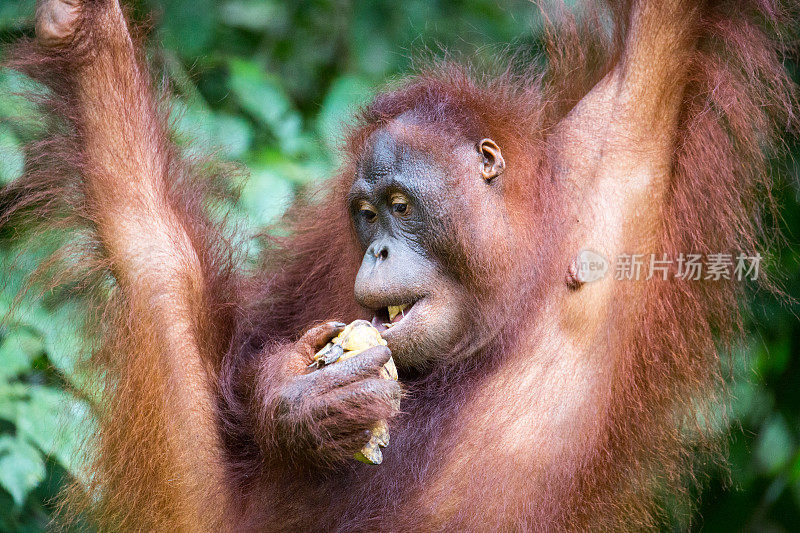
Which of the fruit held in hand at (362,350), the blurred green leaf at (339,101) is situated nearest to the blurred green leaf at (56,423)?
the fruit held in hand at (362,350)

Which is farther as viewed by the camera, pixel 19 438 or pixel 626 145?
pixel 19 438

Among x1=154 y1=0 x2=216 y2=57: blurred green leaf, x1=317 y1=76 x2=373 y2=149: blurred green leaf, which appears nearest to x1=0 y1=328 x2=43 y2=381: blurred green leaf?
x1=317 y1=76 x2=373 y2=149: blurred green leaf

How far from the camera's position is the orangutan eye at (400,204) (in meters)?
2.19

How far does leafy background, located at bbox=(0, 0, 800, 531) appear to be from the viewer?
2.46m

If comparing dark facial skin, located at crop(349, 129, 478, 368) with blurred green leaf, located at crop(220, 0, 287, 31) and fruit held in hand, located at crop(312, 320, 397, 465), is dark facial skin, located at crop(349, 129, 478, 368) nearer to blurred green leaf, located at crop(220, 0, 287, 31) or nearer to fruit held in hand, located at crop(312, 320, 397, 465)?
fruit held in hand, located at crop(312, 320, 397, 465)

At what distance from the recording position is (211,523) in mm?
2256

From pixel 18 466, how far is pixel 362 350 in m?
1.18

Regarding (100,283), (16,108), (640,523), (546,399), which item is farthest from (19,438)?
(640,523)

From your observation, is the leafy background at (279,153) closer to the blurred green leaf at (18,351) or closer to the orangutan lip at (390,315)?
the blurred green leaf at (18,351)

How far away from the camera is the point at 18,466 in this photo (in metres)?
2.44

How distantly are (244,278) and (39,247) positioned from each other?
2.08 ft

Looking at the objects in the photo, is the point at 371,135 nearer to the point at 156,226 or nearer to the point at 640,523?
the point at 156,226

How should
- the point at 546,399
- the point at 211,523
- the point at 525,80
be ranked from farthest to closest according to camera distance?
the point at 525,80, the point at 211,523, the point at 546,399

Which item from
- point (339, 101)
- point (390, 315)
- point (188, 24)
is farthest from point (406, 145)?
point (188, 24)
